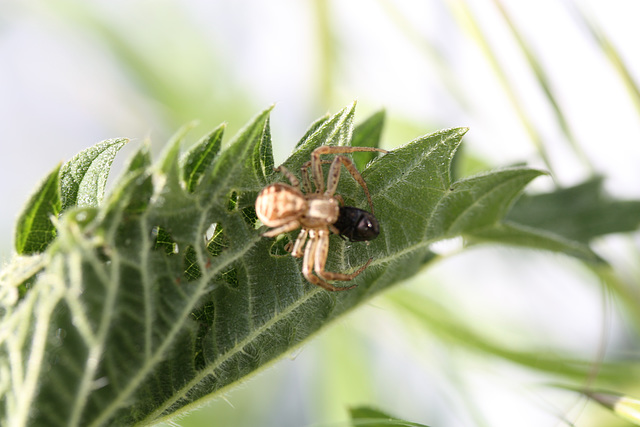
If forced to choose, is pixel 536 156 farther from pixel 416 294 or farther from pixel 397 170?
pixel 397 170

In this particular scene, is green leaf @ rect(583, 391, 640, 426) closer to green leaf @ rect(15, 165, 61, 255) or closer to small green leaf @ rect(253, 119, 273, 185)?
small green leaf @ rect(253, 119, 273, 185)

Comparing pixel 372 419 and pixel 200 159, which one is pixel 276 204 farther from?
pixel 372 419

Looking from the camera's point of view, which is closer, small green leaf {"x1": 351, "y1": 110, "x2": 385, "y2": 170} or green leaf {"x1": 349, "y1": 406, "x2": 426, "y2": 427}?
green leaf {"x1": 349, "y1": 406, "x2": 426, "y2": 427}

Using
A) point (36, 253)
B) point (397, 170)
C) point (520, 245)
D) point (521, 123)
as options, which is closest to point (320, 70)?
point (521, 123)

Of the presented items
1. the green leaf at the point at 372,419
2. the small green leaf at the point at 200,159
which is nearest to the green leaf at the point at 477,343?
the green leaf at the point at 372,419

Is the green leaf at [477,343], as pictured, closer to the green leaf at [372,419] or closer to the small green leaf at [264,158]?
the green leaf at [372,419]

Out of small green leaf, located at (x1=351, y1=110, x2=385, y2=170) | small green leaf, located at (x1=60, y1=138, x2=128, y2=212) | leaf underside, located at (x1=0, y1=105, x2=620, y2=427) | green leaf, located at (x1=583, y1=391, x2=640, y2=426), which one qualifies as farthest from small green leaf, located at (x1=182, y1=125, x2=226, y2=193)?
green leaf, located at (x1=583, y1=391, x2=640, y2=426)
